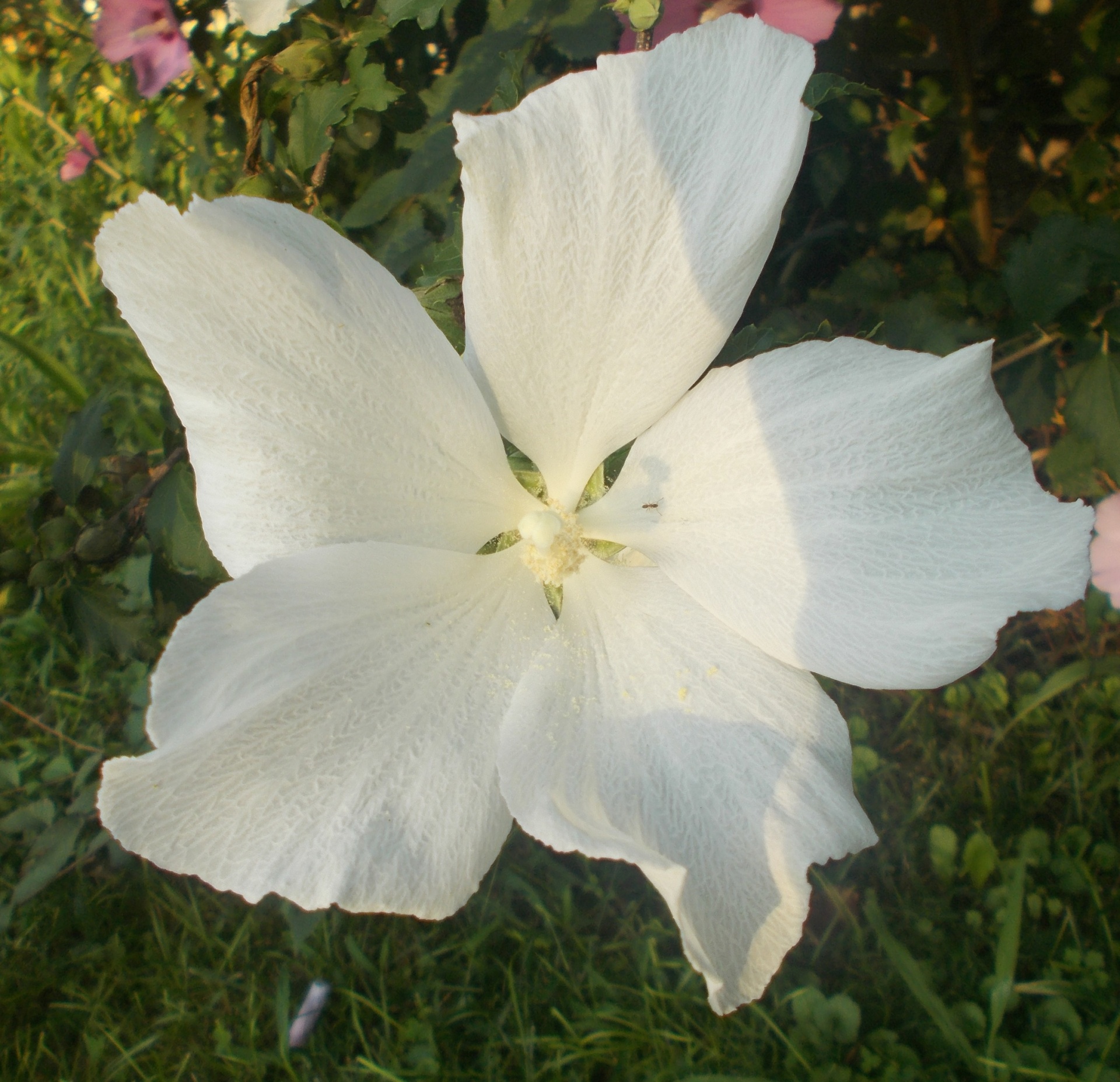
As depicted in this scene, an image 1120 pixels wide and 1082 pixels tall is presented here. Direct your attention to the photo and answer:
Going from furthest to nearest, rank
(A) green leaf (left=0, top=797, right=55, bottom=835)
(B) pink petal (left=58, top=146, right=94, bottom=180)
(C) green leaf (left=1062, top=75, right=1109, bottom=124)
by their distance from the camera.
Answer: (B) pink petal (left=58, top=146, right=94, bottom=180), (A) green leaf (left=0, top=797, right=55, bottom=835), (C) green leaf (left=1062, top=75, right=1109, bottom=124)

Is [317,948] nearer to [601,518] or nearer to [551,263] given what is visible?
[601,518]

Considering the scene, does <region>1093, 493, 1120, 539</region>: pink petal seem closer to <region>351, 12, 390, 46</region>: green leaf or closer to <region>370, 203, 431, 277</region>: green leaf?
<region>370, 203, 431, 277</region>: green leaf

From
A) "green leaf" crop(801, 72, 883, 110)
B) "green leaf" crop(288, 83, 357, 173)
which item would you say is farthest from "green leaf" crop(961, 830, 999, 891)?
"green leaf" crop(288, 83, 357, 173)

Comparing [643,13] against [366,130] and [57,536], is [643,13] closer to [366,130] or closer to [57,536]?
[366,130]

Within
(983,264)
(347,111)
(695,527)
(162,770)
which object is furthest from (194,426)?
(983,264)

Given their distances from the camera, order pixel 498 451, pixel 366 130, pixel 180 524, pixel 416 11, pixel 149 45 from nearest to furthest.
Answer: pixel 498 451, pixel 416 11, pixel 180 524, pixel 149 45, pixel 366 130

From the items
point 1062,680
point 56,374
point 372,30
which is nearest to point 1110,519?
point 1062,680

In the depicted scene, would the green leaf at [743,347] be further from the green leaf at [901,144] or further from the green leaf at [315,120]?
the green leaf at [901,144]
